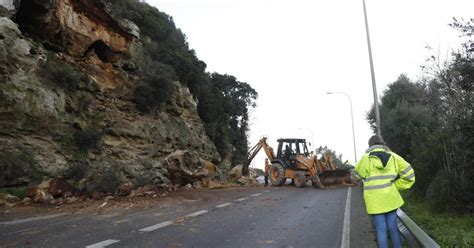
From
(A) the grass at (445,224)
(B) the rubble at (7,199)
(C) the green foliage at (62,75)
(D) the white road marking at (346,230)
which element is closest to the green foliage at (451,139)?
(A) the grass at (445,224)

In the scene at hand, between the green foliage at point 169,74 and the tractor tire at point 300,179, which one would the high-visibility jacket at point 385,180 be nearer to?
the tractor tire at point 300,179

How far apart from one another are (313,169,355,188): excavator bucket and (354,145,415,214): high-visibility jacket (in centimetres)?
1590

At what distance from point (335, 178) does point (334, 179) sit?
0.29 feet

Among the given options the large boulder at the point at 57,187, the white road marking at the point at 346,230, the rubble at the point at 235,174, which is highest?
the rubble at the point at 235,174

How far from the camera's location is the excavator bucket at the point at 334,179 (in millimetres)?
21484

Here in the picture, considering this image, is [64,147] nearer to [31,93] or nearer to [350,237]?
[31,93]

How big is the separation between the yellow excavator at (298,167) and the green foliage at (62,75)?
1196 cm

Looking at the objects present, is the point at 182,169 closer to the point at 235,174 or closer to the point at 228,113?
the point at 235,174

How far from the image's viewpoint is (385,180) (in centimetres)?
545

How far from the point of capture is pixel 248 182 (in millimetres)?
25719

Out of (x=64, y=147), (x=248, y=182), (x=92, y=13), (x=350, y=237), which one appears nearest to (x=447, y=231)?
(x=350, y=237)

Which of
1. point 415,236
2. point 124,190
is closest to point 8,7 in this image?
point 124,190

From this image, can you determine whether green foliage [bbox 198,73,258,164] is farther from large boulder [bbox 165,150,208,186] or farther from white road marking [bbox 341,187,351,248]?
white road marking [bbox 341,187,351,248]

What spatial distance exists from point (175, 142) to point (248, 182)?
20.2ft
